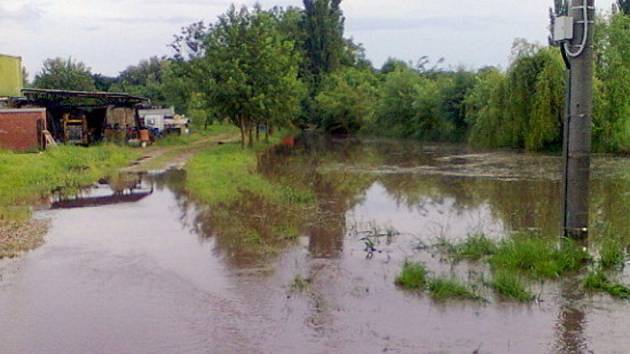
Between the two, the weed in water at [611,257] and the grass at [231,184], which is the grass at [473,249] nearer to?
the weed in water at [611,257]

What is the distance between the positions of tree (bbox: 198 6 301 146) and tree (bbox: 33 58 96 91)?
86.2 feet

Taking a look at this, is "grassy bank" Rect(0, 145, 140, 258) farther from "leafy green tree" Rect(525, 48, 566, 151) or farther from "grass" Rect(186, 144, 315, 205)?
"leafy green tree" Rect(525, 48, 566, 151)

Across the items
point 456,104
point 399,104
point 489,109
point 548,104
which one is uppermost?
point 399,104

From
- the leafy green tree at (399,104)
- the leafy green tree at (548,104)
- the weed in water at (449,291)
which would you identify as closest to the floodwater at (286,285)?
the weed in water at (449,291)

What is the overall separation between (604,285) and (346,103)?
4769cm

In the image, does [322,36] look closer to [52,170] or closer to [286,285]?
[52,170]

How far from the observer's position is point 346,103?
55250 millimetres

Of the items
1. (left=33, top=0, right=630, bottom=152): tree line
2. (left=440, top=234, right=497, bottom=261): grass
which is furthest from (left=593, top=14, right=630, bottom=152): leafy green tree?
(left=440, top=234, right=497, bottom=261): grass

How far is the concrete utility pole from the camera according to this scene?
9414 millimetres

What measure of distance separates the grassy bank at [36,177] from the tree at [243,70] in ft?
15.5

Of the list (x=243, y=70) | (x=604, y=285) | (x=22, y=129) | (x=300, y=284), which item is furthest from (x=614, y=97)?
(x=300, y=284)

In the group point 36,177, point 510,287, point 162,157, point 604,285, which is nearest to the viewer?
point 510,287

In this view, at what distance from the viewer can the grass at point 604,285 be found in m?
7.82

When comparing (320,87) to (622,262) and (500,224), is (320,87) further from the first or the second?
(622,262)
